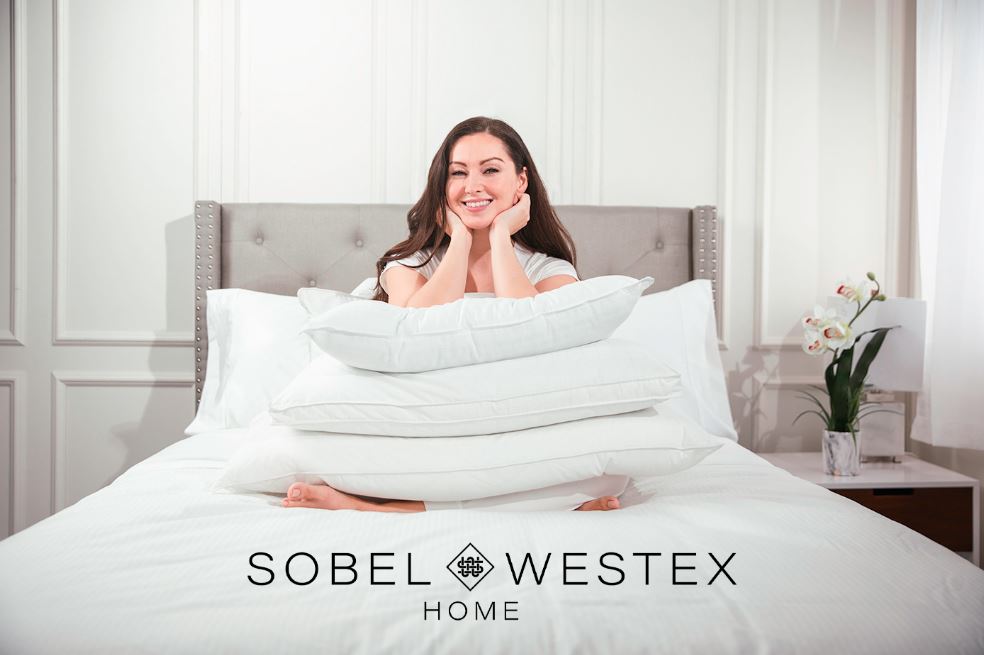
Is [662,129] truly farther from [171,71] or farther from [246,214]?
[171,71]

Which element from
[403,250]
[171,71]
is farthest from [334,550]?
[171,71]

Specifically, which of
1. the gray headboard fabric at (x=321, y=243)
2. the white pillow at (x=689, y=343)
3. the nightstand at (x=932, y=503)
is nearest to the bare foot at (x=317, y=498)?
the white pillow at (x=689, y=343)

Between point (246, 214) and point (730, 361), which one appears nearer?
point (246, 214)

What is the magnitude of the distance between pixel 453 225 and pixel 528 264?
22cm

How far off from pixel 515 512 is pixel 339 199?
62.6 inches

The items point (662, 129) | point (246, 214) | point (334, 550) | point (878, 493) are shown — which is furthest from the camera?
point (662, 129)

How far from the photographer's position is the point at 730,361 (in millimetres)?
2551

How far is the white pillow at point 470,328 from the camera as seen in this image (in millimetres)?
1151

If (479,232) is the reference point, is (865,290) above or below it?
below

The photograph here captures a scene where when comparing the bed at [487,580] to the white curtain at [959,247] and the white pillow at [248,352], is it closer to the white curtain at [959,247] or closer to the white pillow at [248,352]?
the white pillow at [248,352]

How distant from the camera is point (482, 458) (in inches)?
43.7

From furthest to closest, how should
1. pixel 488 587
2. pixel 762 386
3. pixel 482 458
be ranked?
pixel 762 386
pixel 482 458
pixel 488 587

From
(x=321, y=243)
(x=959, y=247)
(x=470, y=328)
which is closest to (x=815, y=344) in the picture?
(x=959, y=247)

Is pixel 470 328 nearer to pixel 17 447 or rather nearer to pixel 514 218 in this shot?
pixel 514 218
